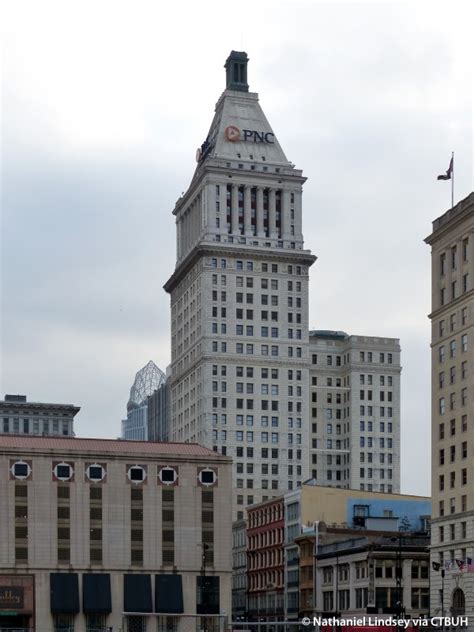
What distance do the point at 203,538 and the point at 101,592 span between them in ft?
44.2

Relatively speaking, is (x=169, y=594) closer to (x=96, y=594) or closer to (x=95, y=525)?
(x=96, y=594)

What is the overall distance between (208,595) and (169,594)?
15.7ft

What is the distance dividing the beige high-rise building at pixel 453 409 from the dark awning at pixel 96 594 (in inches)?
1397

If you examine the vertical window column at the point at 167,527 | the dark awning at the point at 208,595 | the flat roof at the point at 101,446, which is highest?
the flat roof at the point at 101,446

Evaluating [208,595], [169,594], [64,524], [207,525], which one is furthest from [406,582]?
[64,524]

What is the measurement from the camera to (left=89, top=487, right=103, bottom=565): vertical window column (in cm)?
15375

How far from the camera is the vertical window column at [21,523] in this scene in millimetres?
151125

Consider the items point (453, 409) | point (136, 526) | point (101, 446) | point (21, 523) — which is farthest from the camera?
point (101, 446)

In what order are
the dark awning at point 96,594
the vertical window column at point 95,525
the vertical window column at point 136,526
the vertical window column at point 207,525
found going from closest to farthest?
the dark awning at point 96,594 → the vertical window column at point 95,525 → the vertical window column at point 136,526 → the vertical window column at point 207,525

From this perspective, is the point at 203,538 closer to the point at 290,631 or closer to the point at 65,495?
the point at 65,495

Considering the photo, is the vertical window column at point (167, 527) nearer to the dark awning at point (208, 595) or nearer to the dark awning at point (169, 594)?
the dark awning at point (169, 594)

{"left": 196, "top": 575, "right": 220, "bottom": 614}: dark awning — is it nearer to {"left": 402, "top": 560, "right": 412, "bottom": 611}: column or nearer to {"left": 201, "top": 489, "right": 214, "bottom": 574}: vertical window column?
{"left": 201, "top": 489, "right": 214, "bottom": 574}: vertical window column

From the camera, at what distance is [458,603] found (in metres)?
143

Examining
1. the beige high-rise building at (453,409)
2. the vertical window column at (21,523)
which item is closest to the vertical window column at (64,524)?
the vertical window column at (21,523)
